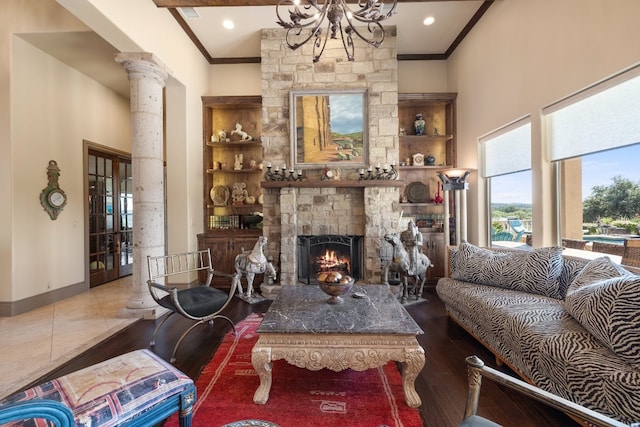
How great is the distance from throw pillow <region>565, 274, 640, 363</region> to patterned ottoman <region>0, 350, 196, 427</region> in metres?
2.13

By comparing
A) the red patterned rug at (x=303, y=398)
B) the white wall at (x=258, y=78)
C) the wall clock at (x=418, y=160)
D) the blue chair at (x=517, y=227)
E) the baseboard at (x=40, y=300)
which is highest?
the white wall at (x=258, y=78)

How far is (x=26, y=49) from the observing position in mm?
3701

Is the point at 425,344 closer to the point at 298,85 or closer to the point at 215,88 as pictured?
the point at 298,85

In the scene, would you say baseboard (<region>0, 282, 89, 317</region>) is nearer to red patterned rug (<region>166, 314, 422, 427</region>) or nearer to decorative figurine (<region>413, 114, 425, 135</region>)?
red patterned rug (<region>166, 314, 422, 427</region>)

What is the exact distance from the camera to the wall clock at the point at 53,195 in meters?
3.93

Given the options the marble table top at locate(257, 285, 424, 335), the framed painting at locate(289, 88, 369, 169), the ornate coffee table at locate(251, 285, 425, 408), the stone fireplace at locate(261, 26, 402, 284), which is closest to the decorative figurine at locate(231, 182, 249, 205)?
the stone fireplace at locate(261, 26, 402, 284)

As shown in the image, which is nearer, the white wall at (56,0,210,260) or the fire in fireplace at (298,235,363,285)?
the white wall at (56,0,210,260)

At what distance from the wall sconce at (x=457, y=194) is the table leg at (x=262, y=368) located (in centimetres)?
316

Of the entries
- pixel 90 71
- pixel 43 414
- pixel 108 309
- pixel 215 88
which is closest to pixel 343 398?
pixel 43 414

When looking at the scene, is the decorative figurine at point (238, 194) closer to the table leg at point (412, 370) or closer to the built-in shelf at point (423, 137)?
the built-in shelf at point (423, 137)

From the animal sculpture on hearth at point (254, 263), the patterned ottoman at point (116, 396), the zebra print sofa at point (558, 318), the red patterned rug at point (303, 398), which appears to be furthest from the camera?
the animal sculpture on hearth at point (254, 263)

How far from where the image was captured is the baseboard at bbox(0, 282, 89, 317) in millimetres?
3445

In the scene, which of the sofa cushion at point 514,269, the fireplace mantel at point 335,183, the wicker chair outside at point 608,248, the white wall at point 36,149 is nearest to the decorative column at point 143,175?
the white wall at point 36,149

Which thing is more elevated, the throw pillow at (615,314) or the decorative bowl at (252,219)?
the decorative bowl at (252,219)
